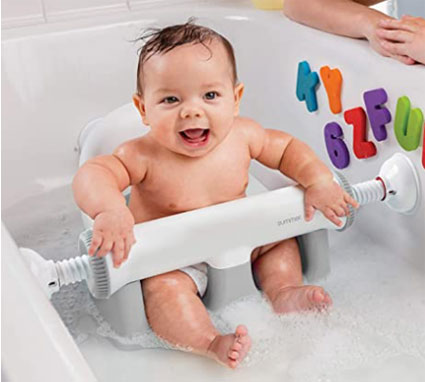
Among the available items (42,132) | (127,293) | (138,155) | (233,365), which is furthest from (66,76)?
(233,365)

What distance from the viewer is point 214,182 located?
1.08m

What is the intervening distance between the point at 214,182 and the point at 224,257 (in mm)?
119

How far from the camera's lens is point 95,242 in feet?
3.04

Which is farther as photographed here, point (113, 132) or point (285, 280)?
point (113, 132)

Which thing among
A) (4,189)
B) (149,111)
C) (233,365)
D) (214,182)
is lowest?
(4,189)

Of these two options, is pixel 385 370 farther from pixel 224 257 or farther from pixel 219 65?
pixel 219 65

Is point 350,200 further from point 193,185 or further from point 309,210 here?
point 193,185

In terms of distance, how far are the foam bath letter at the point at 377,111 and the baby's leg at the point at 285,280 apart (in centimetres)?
22

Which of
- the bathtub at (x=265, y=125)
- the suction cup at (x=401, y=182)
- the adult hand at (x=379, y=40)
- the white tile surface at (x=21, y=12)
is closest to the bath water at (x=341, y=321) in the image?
the bathtub at (x=265, y=125)

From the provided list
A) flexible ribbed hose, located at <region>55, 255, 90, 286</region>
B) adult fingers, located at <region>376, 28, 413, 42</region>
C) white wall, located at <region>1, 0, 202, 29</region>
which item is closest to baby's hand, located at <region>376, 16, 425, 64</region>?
adult fingers, located at <region>376, 28, 413, 42</region>

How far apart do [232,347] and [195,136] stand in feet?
0.95

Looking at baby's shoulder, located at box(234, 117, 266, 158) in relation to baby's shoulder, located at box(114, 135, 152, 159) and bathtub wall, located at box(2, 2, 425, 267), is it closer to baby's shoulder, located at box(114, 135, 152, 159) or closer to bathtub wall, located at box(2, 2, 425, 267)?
baby's shoulder, located at box(114, 135, 152, 159)

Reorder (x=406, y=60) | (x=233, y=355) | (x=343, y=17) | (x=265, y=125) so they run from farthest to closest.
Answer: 1. (x=265, y=125)
2. (x=343, y=17)
3. (x=406, y=60)
4. (x=233, y=355)

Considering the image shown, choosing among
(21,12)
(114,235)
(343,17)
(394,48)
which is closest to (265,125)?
(343,17)
